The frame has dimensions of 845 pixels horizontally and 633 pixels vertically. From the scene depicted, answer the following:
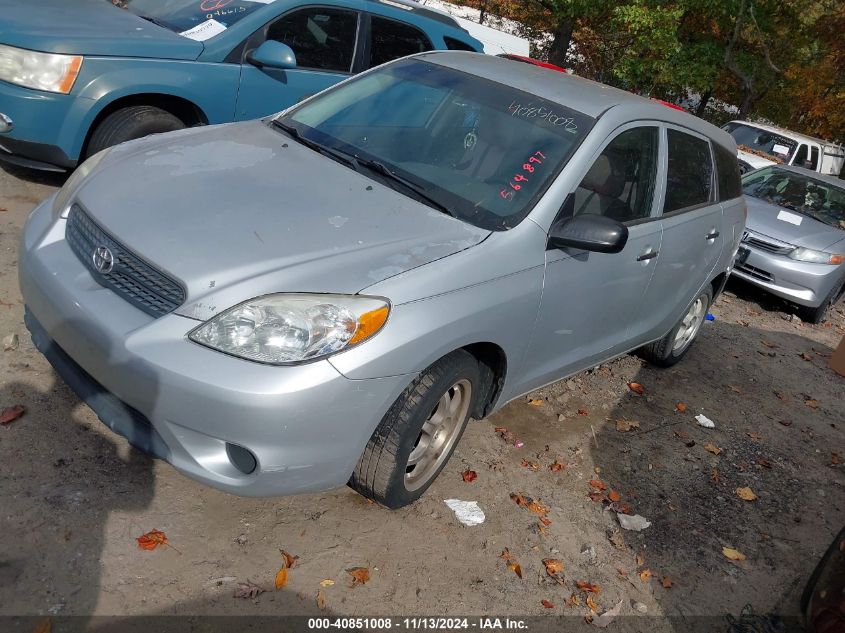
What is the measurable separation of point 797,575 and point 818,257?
5.38 m

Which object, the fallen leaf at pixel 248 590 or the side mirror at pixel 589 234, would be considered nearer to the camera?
the fallen leaf at pixel 248 590

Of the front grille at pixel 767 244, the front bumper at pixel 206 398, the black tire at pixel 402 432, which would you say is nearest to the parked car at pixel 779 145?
the front grille at pixel 767 244

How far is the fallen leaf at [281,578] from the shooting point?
2.86 metres

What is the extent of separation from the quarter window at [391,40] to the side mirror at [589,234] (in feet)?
12.1

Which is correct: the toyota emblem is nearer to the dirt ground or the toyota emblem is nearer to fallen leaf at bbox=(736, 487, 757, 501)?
the dirt ground

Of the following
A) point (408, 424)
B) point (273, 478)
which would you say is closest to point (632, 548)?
point (408, 424)

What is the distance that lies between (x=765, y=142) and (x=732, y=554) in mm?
12020

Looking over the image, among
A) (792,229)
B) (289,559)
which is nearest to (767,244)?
(792,229)

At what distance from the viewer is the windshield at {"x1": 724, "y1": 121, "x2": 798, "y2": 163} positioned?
13688 mm

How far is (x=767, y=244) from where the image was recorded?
328 inches

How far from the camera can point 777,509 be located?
4359 mm

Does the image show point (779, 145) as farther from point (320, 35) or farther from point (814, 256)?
point (320, 35)

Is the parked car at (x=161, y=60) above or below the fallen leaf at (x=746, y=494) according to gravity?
above

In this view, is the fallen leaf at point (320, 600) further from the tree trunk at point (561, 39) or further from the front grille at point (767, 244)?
the tree trunk at point (561, 39)
